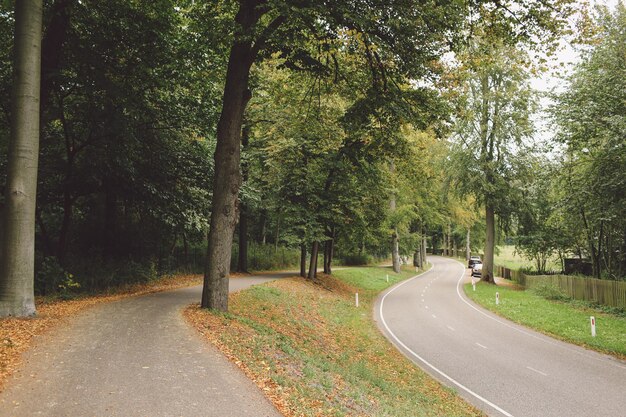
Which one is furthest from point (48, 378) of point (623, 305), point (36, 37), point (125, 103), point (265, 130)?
point (623, 305)

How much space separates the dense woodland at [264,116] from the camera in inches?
408

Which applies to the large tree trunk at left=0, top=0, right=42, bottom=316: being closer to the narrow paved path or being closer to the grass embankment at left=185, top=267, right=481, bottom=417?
the narrow paved path

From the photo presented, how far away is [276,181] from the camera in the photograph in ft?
76.3

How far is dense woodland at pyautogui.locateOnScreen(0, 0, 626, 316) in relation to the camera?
10.4 meters

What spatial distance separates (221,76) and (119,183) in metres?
5.81

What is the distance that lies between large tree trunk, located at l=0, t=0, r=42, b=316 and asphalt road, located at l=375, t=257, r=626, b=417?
10.3 m

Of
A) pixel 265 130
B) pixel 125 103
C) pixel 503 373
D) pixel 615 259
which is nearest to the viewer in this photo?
pixel 503 373

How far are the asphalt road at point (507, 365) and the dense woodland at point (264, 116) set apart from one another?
21.6 ft

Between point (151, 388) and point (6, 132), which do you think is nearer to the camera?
point (151, 388)

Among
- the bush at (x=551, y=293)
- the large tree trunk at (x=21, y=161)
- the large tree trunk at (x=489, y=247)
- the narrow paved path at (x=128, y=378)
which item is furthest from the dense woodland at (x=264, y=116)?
the large tree trunk at (x=489, y=247)

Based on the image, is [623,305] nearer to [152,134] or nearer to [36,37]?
[152,134]

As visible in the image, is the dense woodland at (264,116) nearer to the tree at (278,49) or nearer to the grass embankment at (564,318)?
the tree at (278,49)

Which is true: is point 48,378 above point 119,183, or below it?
below

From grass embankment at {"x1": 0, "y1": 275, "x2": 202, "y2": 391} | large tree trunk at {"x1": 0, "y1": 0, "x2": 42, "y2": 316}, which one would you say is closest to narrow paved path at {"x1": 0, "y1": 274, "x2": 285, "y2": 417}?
grass embankment at {"x1": 0, "y1": 275, "x2": 202, "y2": 391}
